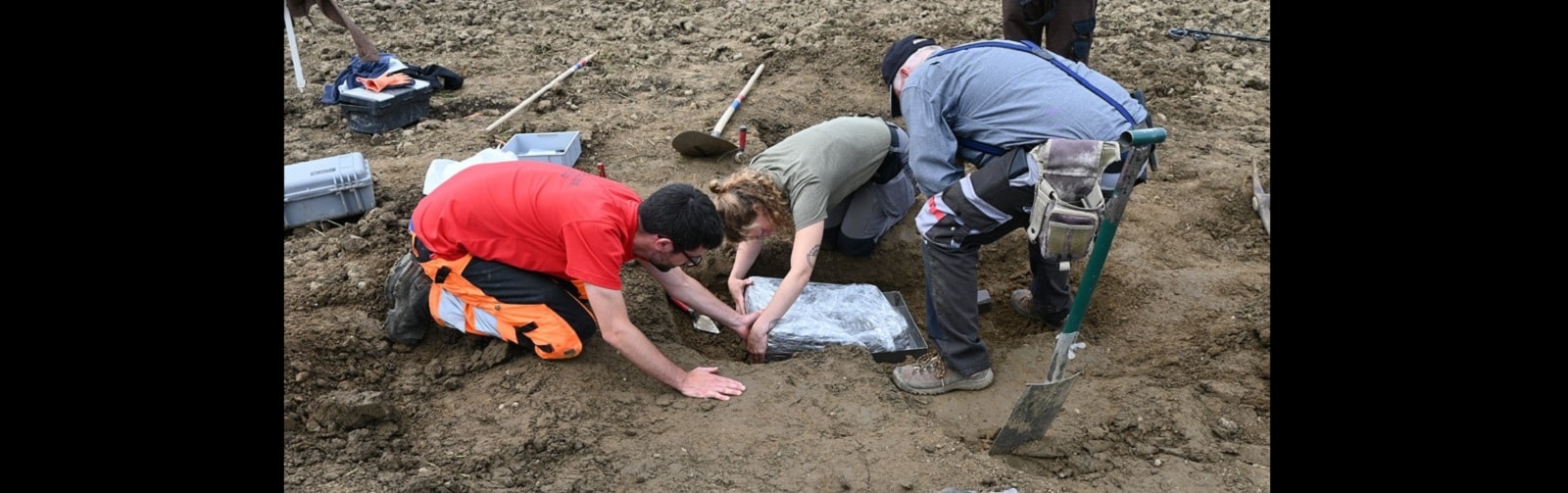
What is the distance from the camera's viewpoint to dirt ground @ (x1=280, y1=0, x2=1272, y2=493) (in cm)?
294

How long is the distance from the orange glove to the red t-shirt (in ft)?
8.83

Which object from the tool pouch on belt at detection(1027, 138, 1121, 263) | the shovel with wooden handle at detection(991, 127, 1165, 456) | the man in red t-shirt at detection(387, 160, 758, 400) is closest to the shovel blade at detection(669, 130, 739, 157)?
the man in red t-shirt at detection(387, 160, 758, 400)

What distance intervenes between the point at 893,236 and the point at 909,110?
1412 millimetres

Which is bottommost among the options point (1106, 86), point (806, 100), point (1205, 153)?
point (1205, 153)

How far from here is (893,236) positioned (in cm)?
457

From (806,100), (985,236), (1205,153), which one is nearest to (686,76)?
(806,100)

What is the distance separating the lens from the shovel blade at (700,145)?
5125 mm

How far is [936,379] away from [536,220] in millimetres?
1510

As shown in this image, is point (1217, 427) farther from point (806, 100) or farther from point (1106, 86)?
point (806, 100)

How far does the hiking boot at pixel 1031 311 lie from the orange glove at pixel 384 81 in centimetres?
377

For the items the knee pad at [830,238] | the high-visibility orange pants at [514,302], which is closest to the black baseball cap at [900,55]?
the knee pad at [830,238]

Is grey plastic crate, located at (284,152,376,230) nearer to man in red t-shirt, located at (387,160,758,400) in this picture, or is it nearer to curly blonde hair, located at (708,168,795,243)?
man in red t-shirt, located at (387,160,758,400)

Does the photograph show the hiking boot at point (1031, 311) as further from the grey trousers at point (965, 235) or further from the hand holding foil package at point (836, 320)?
the grey trousers at point (965, 235)

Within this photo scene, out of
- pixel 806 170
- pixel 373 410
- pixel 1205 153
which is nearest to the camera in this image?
pixel 373 410
